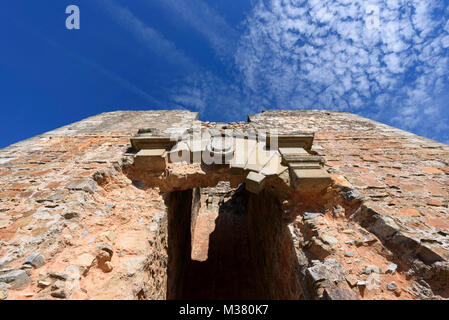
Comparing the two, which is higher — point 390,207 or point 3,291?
point 390,207

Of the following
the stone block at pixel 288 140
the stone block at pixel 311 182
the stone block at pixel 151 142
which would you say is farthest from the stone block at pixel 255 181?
the stone block at pixel 151 142

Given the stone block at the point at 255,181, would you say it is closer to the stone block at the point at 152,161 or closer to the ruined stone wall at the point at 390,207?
the ruined stone wall at the point at 390,207

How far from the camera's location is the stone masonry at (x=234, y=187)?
53.2 inches

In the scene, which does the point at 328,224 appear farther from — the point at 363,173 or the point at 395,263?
the point at 363,173

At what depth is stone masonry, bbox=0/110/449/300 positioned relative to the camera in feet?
4.44

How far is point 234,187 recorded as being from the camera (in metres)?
2.32

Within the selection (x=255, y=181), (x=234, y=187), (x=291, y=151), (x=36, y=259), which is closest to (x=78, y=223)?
(x=36, y=259)

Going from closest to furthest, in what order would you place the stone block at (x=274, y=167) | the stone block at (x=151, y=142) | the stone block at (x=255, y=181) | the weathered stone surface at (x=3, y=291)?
the weathered stone surface at (x=3, y=291)
the stone block at (x=255, y=181)
the stone block at (x=274, y=167)
the stone block at (x=151, y=142)

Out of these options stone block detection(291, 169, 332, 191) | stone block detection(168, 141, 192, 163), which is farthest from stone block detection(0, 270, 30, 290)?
stone block detection(291, 169, 332, 191)

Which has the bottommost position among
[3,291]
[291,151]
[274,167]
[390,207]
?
[3,291]

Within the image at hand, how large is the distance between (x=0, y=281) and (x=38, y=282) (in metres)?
0.19

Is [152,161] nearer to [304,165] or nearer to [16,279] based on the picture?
[16,279]

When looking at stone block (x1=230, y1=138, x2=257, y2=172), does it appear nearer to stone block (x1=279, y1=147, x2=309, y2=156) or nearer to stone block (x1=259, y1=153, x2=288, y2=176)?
stone block (x1=259, y1=153, x2=288, y2=176)

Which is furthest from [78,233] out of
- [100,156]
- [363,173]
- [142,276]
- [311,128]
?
[311,128]
